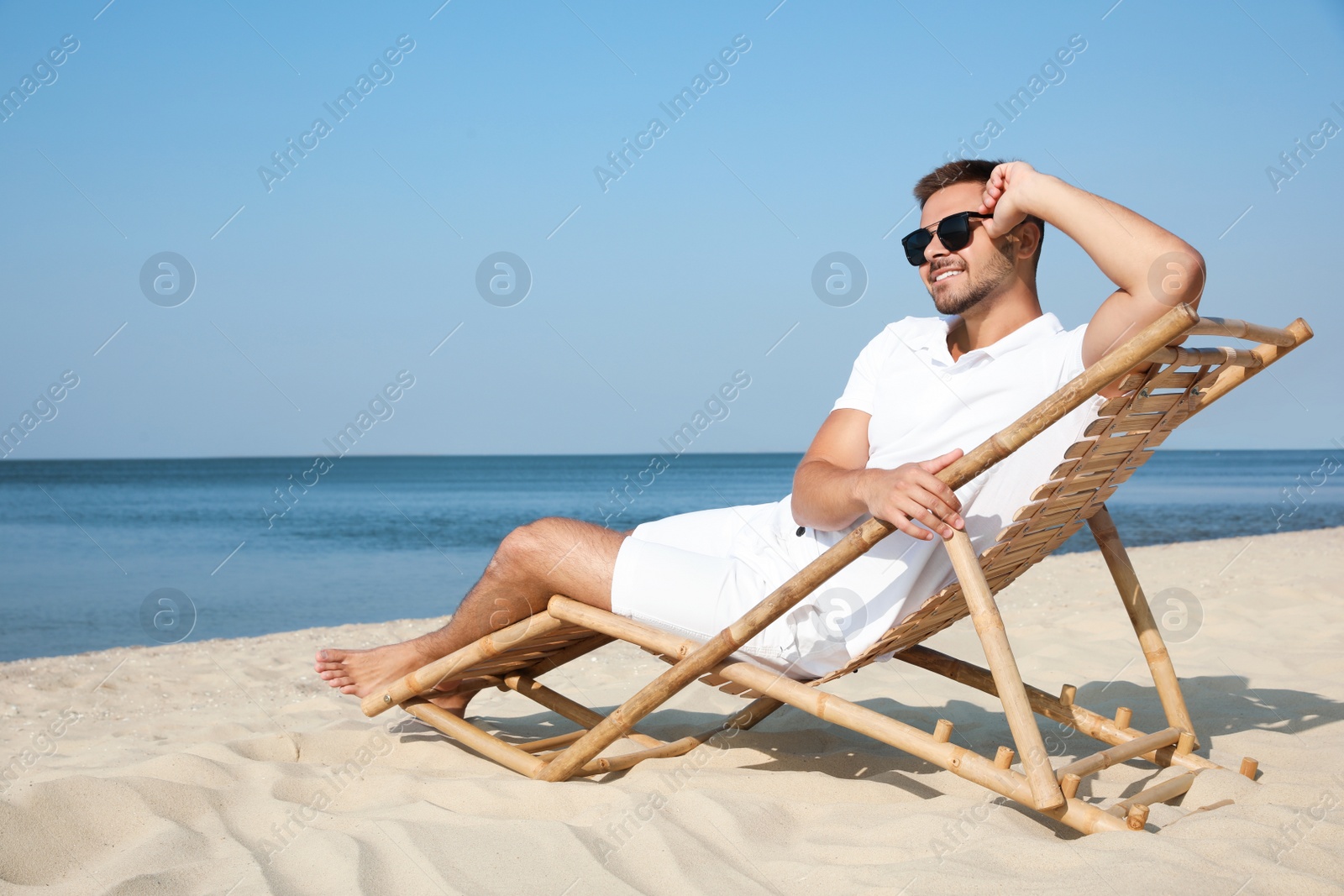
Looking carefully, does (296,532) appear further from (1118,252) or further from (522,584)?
(1118,252)

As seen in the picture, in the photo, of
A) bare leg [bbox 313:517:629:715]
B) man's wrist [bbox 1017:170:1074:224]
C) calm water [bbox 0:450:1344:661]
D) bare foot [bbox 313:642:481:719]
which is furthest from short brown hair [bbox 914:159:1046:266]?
calm water [bbox 0:450:1344:661]

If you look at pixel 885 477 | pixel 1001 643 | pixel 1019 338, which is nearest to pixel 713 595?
pixel 885 477

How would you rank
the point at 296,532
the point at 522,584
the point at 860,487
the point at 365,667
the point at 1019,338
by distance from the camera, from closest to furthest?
the point at 860,487
the point at 1019,338
the point at 522,584
the point at 365,667
the point at 296,532

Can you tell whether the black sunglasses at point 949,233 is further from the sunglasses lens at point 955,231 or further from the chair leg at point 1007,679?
the chair leg at point 1007,679

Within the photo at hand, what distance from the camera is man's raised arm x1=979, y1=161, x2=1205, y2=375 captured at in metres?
1.88

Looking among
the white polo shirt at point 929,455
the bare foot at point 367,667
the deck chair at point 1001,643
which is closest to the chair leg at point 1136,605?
the deck chair at point 1001,643

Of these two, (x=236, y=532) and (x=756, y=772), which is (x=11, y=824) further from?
(x=236, y=532)

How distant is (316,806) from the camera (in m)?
2.47

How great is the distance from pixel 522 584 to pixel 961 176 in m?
1.63

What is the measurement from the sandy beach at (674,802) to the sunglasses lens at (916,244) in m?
1.38

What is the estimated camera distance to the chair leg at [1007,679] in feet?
6.28

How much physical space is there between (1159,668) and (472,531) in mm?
18961

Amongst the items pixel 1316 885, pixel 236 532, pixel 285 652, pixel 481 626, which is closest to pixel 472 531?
pixel 236 532

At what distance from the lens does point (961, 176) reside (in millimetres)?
2627
